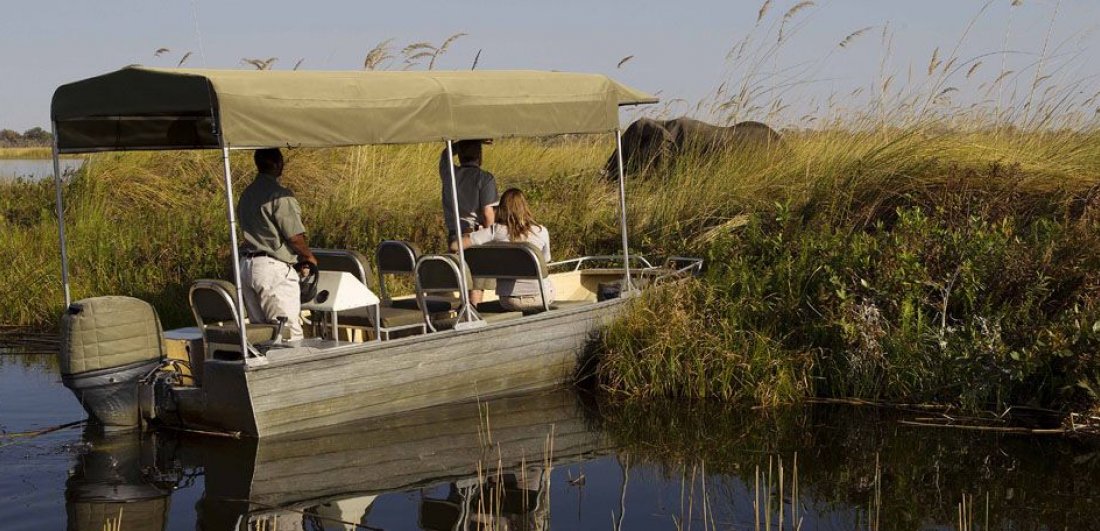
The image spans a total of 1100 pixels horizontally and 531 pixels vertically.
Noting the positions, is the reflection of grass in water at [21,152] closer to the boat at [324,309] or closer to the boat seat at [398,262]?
the boat seat at [398,262]

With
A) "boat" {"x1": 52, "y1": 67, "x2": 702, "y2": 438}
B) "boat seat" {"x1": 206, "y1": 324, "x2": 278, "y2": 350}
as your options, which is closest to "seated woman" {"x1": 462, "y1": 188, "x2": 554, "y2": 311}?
"boat" {"x1": 52, "y1": 67, "x2": 702, "y2": 438}

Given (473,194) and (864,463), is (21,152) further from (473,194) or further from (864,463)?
(864,463)

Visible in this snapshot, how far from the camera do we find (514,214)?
36.8ft

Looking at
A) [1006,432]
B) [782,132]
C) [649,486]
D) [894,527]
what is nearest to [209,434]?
[649,486]

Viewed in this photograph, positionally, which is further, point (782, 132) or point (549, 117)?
point (782, 132)

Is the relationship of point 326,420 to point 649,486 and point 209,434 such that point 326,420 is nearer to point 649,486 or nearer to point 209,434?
point 209,434

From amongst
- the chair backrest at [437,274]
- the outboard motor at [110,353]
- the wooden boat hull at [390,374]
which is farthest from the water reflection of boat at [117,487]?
the chair backrest at [437,274]

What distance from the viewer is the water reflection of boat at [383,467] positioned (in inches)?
310

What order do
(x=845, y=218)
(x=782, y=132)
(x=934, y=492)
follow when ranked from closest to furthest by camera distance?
(x=934, y=492)
(x=845, y=218)
(x=782, y=132)

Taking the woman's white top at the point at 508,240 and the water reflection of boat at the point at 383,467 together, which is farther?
the woman's white top at the point at 508,240

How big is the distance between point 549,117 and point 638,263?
3.12 m

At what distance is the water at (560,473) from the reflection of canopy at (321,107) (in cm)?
198

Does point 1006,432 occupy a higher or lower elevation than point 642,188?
lower

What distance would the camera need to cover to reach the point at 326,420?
9.73 meters
